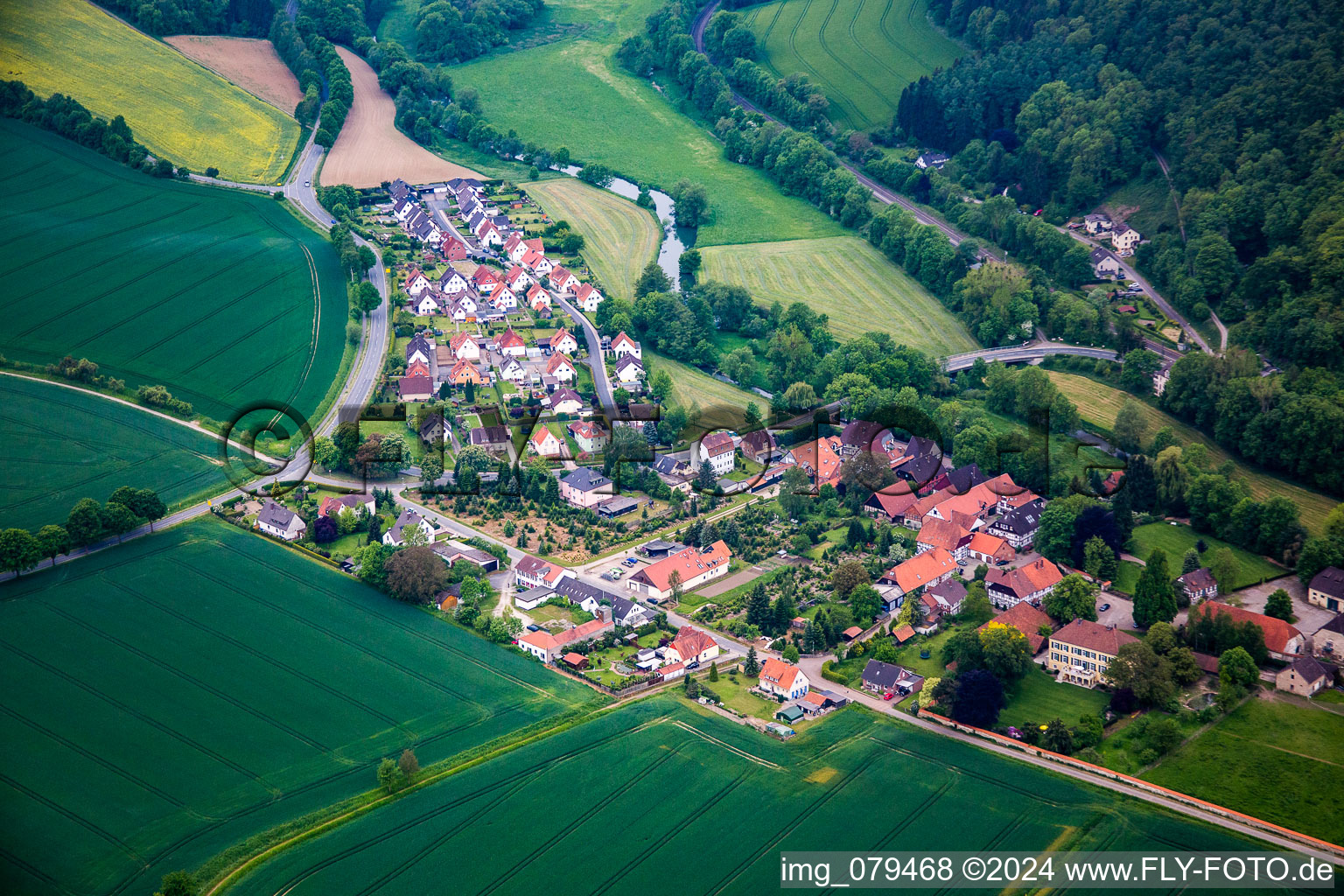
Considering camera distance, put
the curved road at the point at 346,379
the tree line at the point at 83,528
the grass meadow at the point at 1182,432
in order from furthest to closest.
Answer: the grass meadow at the point at 1182,432 → the curved road at the point at 346,379 → the tree line at the point at 83,528

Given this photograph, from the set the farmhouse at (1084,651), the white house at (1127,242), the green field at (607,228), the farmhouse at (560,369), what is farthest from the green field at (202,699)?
the white house at (1127,242)

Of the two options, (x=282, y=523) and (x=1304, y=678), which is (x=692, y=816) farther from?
(x=282, y=523)

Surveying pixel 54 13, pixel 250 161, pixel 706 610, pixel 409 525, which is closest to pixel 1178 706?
pixel 706 610

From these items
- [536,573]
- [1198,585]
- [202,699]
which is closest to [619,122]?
[536,573]

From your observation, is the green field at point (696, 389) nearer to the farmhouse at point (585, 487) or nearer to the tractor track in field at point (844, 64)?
the farmhouse at point (585, 487)

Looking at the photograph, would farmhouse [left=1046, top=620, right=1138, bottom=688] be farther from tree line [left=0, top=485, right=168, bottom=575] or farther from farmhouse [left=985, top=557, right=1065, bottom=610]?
tree line [left=0, top=485, right=168, bottom=575]

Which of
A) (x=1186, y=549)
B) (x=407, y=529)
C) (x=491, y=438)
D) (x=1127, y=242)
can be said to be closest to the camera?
(x=407, y=529)

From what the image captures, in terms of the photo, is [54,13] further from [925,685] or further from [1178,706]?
[1178,706]
